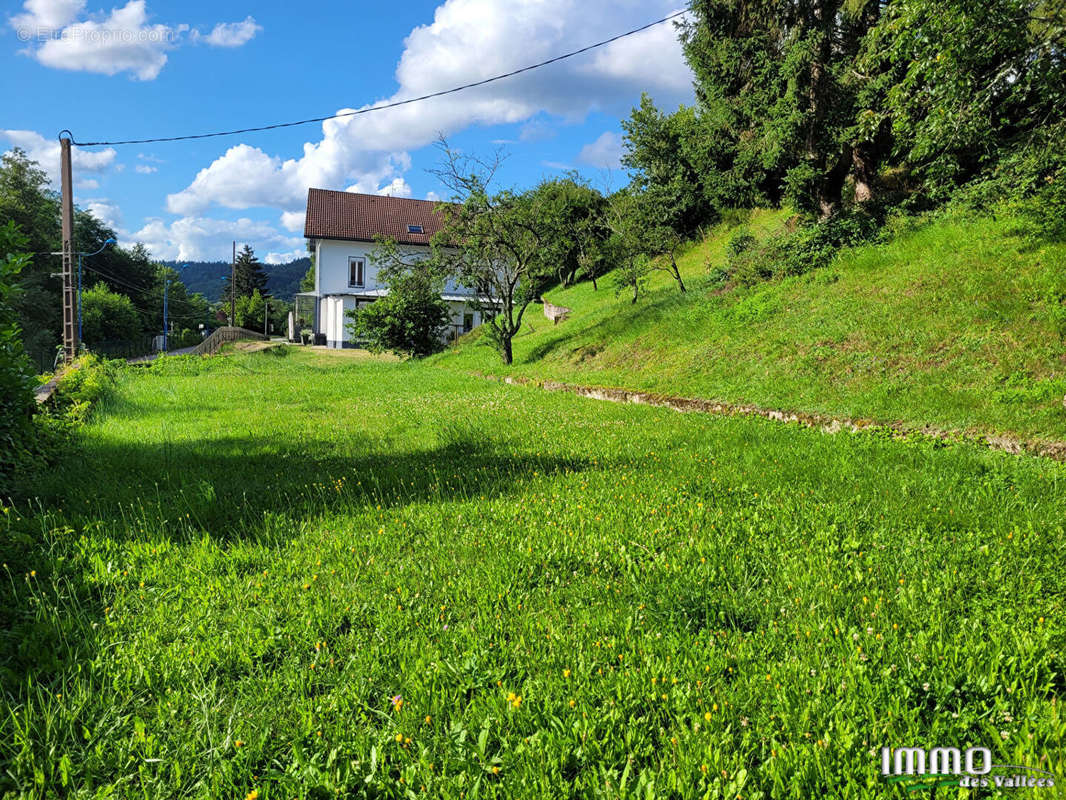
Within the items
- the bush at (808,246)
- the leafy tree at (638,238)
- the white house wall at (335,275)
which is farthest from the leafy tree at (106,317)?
the bush at (808,246)

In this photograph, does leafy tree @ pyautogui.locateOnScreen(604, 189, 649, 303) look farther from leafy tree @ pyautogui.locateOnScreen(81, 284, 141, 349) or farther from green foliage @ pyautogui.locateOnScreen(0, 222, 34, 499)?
leafy tree @ pyautogui.locateOnScreen(81, 284, 141, 349)

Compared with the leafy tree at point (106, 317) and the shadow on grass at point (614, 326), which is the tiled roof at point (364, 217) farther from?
the shadow on grass at point (614, 326)

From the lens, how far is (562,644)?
2857 mm

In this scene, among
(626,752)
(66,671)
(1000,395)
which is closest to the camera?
(626,752)

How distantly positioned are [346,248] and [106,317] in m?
29.0

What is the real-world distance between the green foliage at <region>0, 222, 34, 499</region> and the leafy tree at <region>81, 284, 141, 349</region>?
55921 millimetres

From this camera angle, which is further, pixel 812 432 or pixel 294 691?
pixel 812 432

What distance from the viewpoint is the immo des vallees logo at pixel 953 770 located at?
199 cm

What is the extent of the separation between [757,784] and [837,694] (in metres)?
0.63

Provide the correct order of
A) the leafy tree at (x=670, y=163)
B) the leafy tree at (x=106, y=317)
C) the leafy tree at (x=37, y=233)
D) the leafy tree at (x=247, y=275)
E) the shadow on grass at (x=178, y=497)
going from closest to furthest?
1. the shadow on grass at (x=178, y=497)
2. the leafy tree at (x=670, y=163)
3. the leafy tree at (x=37, y=233)
4. the leafy tree at (x=106, y=317)
5. the leafy tree at (x=247, y=275)

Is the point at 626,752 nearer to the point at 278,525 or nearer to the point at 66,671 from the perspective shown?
the point at 66,671

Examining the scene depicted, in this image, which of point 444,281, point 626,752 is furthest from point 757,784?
point 444,281

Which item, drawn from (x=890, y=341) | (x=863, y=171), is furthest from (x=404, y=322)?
(x=890, y=341)

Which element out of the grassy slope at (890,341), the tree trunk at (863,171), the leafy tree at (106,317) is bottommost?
the grassy slope at (890,341)
